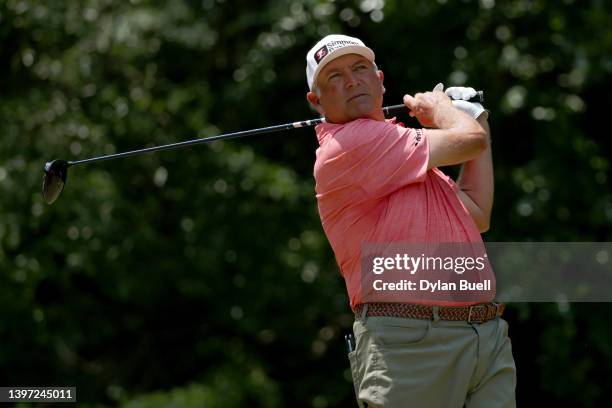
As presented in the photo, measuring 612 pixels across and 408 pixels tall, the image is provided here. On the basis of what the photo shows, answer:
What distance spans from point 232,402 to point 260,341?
0.68m

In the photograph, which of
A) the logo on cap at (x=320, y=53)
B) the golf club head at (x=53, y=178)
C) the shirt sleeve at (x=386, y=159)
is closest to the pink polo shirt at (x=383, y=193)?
the shirt sleeve at (x=386, y=159)

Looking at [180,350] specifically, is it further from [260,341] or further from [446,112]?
[446,112]

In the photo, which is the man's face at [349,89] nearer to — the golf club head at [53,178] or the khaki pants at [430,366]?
the khaki pants at [430,366]

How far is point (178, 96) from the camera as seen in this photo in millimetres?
7238

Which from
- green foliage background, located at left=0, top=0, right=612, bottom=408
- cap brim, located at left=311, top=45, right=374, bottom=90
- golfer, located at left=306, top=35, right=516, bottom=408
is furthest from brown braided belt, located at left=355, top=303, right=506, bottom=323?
green foliage background, located at left=0, top=0, right=612, bottom=408

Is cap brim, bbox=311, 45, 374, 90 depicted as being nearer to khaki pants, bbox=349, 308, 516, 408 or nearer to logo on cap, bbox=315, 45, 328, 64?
logo on cap, bbox=315, 45, 328, 64

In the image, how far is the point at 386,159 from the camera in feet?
11.1

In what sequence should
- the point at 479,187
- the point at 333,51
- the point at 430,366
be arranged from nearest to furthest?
the point at 430,366
the point at 333,51
the point at 479,187

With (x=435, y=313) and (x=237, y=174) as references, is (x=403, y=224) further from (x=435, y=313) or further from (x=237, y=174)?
(x=237, y=174)

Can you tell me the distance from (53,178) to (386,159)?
1.70 metres

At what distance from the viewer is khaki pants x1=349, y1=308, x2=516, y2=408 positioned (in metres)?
3.27

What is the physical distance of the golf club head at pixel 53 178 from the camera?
455cm

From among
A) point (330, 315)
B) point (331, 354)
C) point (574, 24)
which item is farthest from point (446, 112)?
point (331, 354)

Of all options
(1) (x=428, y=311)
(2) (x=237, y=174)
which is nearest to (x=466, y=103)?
(1) (x=428, y=311)
